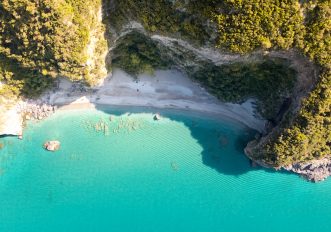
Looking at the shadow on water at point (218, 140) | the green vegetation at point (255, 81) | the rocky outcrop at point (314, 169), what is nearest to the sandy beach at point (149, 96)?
the shadow on water at point (218, 140)

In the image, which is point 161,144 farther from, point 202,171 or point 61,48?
point 61,48

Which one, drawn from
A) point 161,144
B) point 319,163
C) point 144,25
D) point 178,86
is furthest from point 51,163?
point 319,163

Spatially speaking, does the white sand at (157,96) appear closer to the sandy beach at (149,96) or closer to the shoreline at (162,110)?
the sandy beach at (149,96)

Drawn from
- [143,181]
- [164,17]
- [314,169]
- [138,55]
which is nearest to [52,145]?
[143,181]

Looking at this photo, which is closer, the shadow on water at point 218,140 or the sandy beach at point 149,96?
the sandy beach at point 149,96

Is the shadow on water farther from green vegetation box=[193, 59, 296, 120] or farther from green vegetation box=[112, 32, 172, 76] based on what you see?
green vegetation box=[112, 32, 172, 76]

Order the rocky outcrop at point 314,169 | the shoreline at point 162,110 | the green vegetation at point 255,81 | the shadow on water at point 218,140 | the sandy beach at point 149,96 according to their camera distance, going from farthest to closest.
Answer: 1. the shoreline at point 162,110
2. the shadow on water at point 218,140
3. the sandy beach at point 149,96
4. the rocky outcrop at point 314,169
5. the green vegetation at point 255,81

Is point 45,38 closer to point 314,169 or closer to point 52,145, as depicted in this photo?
point 52,145

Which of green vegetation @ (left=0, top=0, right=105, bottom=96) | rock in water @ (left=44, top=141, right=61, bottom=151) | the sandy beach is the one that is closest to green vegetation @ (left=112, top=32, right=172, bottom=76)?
the sandy beach
